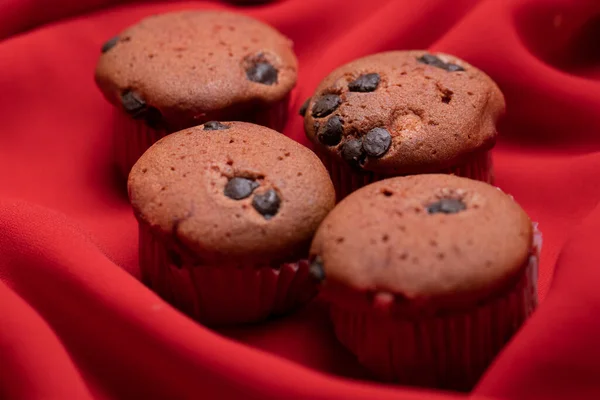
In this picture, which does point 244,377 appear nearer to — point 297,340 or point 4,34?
point 297,340

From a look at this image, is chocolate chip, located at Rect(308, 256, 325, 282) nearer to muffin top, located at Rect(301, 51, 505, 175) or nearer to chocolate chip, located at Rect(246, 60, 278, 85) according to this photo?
muffin top, located at Rect(301, 51, 505, 175)

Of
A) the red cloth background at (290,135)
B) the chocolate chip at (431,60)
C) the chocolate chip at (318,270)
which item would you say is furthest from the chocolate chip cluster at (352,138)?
the chocolate chip at (318,270)

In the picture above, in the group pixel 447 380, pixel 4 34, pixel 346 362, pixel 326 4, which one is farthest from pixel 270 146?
pixel 4 34

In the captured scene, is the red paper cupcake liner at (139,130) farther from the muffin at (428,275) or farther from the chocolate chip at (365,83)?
the muffin at (428,275)

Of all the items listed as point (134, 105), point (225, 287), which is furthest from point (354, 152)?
point (134, 105)

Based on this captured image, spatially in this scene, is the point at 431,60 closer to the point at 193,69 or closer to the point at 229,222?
the point at 193,69

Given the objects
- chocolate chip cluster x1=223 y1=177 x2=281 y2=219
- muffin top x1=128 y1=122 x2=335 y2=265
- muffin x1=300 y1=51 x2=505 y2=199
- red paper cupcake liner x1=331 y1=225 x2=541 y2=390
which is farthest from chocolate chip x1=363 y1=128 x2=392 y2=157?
red paper cupcake liner x1=331 y1=225 x2=541 y2=390
